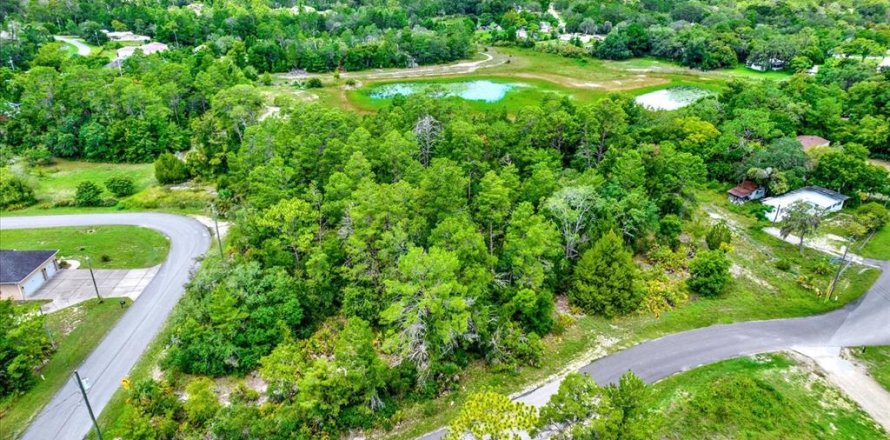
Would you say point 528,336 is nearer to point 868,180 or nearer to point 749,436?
point 749,436

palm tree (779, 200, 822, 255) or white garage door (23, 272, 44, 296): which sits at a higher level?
white garage door (23, 272, 44, 296)

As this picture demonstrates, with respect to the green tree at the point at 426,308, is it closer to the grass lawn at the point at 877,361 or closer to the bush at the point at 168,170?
the grass lawn at the point at 877,361

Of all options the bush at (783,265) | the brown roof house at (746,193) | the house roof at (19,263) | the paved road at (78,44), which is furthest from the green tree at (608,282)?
the paved road at (78,44)

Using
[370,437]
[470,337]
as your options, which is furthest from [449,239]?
[370,437]

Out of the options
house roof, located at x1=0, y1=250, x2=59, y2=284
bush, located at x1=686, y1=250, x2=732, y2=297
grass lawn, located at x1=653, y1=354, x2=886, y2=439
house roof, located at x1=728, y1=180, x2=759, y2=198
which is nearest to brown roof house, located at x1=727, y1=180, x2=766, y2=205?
house roof, located at x1=728, y1=180, x2=759, y2=198

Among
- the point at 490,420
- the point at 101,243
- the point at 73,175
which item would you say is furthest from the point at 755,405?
the point at 73,175

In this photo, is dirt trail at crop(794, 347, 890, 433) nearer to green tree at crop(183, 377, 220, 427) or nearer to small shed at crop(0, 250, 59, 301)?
green tree at crop(183, 377, 220, 427)
